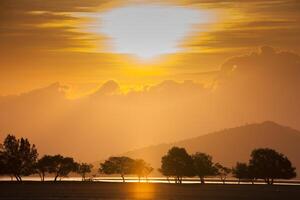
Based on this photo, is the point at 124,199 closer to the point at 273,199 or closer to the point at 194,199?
the point at 194,199

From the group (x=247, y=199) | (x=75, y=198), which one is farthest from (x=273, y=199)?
(x=75, y=198)

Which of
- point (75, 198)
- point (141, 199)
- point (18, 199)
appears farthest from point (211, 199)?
point (18, 199)

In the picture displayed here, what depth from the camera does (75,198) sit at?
119 metres

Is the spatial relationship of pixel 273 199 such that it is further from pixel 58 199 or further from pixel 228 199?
pixel 58 199

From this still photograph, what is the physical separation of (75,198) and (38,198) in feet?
22.3

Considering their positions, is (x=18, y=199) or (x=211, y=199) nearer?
(x=18, y=199)

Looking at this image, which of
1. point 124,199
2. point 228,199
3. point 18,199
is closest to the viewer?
point 18,199

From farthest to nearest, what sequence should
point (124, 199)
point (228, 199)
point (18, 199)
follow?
point (228, 199) < point (124, 199) < point (18, 199)

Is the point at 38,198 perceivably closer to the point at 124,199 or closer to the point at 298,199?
the point at 124,199

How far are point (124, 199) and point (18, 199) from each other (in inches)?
710

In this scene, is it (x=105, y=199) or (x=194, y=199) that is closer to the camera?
(x=105, y=199)

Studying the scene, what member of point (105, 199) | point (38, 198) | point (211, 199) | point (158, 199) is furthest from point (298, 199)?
point (38, 198)

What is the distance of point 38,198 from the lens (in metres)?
115

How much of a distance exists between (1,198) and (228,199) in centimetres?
3922
